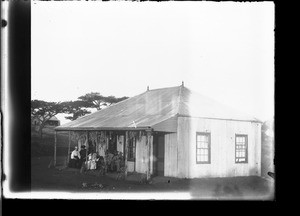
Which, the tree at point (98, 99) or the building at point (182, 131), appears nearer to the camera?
the tree at point (98, 99)

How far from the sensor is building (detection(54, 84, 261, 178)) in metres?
8.14

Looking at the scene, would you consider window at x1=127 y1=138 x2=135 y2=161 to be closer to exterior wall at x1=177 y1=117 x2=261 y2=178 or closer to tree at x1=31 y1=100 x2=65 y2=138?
exterior wall at x1=177 y1=117 x2=261 y2=178

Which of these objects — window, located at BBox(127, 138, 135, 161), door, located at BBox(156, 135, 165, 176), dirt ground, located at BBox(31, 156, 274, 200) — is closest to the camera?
dirt ground, located at BBox(31, 156, 274, 200)

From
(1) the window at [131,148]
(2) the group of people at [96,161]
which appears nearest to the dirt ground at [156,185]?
(2) the group of people at [96,161]

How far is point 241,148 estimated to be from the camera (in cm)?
882

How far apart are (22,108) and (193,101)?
347cm

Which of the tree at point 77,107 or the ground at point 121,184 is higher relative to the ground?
the tree at point 77,107

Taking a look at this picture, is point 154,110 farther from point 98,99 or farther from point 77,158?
point 77,158

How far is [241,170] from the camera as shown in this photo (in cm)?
813

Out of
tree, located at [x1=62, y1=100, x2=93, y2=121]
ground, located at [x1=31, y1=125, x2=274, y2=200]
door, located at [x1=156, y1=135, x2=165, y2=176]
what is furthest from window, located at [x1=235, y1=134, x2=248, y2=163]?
tree, located at [x1=62, y1=100, x2=93, y2=121]

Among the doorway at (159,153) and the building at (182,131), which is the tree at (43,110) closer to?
the building at (182,131)

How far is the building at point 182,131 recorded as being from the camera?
8.14 m
